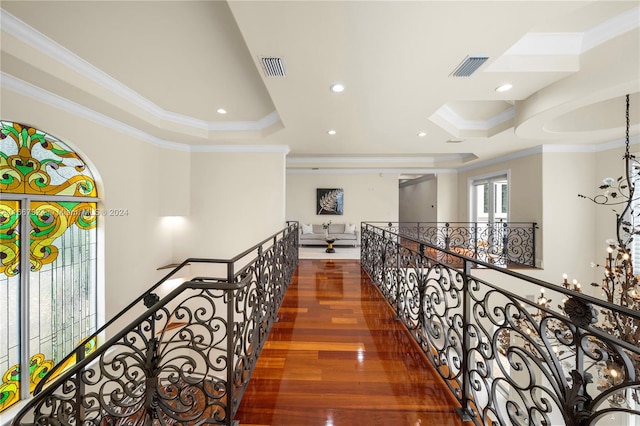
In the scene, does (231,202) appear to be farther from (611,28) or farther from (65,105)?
(611,28)

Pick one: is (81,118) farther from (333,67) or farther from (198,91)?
(333,67)

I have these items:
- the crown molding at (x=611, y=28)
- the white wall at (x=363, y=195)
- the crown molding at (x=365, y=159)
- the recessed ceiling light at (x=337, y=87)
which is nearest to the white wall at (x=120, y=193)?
the recessed ceiling light at (x=337, y=87)

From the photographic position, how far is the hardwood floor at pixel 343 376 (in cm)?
173

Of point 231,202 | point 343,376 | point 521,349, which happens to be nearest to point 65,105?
point 231,202

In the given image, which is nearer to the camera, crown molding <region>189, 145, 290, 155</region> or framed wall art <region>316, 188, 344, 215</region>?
crown molding <region>189, 145, 290, 155</region>

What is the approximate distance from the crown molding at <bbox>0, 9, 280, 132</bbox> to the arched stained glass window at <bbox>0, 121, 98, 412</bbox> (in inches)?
41.4

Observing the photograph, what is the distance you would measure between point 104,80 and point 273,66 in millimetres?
2722

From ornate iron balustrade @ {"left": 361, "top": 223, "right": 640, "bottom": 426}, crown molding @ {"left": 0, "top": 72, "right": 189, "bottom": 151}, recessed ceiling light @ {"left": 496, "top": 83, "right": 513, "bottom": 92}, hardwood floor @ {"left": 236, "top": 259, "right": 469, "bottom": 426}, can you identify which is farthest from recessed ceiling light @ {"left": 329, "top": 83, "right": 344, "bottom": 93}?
crown molding @ {"left": 0, "top": 72, "right": 189, "bottom": 151}

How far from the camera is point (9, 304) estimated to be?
303cm

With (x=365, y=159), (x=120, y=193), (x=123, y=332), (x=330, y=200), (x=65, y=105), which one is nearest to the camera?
(x=123, y=332)

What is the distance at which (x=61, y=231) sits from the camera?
3.69 m

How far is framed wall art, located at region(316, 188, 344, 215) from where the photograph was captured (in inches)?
358

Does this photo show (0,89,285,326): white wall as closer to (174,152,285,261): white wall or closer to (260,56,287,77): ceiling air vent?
(174,152,285,261): white wall

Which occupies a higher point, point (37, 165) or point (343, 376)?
point (37, 165)
